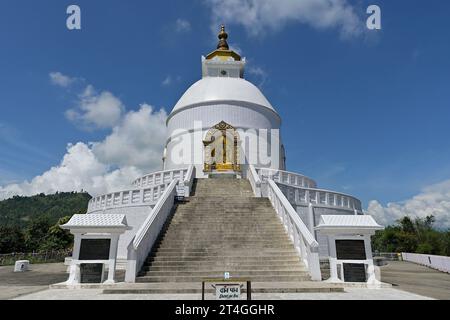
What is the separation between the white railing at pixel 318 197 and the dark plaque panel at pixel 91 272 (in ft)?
30.4

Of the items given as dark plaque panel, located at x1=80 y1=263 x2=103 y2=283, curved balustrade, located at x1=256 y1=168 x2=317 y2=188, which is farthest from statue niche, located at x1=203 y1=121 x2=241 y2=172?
dark plaque panel, located at x1=80 y1=263 x2=103 y2=283

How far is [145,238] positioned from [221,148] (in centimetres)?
1430

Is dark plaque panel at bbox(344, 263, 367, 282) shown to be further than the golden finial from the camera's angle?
No

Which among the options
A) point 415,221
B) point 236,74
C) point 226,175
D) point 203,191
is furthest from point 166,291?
point 415,221

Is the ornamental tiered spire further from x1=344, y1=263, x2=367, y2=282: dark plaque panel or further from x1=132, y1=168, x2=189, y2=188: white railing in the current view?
x1=344, y1=263, x2=367, y2=282: dark plaque panel

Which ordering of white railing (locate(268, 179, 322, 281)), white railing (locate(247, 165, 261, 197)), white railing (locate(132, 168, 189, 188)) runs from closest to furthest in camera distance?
white railing (locate(268, 179, 322, 281)) < white railing (locate(247, 165, 261, 197)) < white railing (locate(132, 168, 189, 188))

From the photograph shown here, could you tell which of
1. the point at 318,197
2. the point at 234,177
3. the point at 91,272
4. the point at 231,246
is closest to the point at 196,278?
the point at 231,246

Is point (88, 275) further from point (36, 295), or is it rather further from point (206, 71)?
point (206, 71)

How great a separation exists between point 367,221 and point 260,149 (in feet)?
52.4

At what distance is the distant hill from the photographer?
11088 cm

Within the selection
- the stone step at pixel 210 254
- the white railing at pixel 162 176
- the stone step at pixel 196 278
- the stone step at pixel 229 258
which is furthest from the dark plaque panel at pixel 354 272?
the white railing at pixel 162 176

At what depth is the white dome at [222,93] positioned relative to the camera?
87.7 feet

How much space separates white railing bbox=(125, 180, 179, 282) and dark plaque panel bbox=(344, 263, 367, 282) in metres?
5.77

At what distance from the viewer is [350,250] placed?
937 cm
